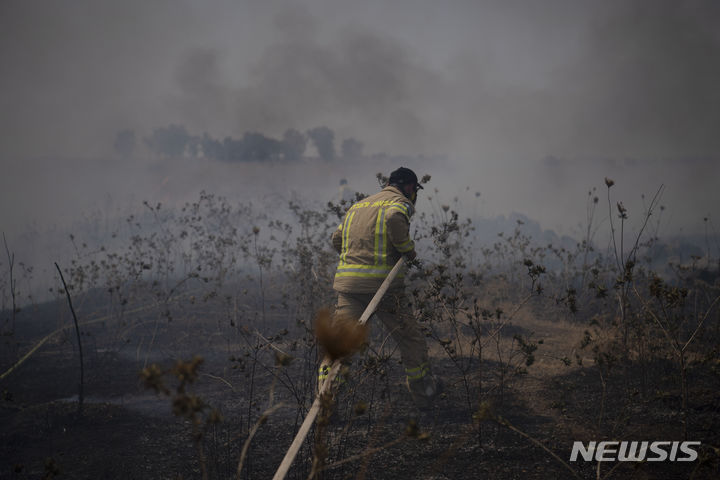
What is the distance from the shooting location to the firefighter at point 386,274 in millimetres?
3969

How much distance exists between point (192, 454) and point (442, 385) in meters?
2.49

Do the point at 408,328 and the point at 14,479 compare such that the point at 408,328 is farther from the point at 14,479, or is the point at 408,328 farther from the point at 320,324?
the point at 14,479

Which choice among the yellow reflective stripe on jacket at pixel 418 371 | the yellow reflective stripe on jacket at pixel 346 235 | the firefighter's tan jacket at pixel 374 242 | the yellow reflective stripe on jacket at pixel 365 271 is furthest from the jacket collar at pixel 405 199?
the yellow reflective stripe on jacket at pixel 418 371

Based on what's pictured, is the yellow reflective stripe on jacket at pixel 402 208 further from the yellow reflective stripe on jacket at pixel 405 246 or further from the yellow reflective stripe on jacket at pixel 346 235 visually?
the yellow reflective stripe on jacket at pixel 346 235

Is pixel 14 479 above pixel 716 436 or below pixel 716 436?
below

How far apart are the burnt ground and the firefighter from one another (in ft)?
1.10

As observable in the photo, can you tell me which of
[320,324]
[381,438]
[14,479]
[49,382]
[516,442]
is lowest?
[49,382]

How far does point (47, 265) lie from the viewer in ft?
65.1

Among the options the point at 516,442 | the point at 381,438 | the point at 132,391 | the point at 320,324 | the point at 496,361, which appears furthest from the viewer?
the point at 496,361

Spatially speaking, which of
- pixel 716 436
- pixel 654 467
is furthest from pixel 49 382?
pixel 716 436

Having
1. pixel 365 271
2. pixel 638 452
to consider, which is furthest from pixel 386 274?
pixel 638 452

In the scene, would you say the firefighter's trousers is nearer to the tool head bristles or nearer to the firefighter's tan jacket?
the firefighter's tan jacket

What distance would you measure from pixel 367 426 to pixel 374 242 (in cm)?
174

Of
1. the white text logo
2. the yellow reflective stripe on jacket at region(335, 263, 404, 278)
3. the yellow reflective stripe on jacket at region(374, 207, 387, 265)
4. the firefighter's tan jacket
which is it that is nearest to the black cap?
the firefighter's tan jacket
